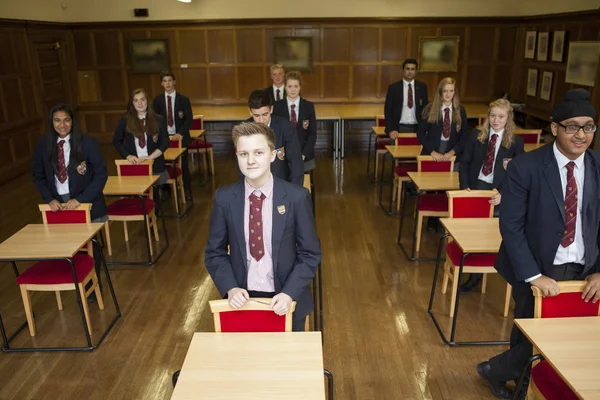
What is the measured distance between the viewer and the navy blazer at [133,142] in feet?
18.8

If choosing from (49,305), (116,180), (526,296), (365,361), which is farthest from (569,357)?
(116,180)

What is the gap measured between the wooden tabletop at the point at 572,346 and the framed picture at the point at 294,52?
8856mm

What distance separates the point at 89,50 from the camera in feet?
34.6

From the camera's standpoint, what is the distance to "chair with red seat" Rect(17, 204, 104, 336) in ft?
12.4

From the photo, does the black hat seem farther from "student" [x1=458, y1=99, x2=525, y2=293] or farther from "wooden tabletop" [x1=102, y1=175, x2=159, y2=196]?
"wooden tabletop" [x1=102, y1=175, x2=159, y2=196]

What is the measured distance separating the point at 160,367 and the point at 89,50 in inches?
355

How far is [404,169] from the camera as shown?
6.36 metres

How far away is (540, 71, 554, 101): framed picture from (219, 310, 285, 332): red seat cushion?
807 cm

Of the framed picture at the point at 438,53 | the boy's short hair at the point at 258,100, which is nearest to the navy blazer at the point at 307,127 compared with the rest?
the boy's short hair at the point at 258,100

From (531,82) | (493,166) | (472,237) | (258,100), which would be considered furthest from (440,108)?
(531,82)

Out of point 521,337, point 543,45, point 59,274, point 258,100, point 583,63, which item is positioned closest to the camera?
point 521,337

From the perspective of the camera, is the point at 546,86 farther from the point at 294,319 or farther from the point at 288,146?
the point at 294,319

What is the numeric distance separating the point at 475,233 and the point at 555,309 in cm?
124

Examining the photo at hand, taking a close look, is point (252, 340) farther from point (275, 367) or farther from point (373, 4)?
point (373, 4)
